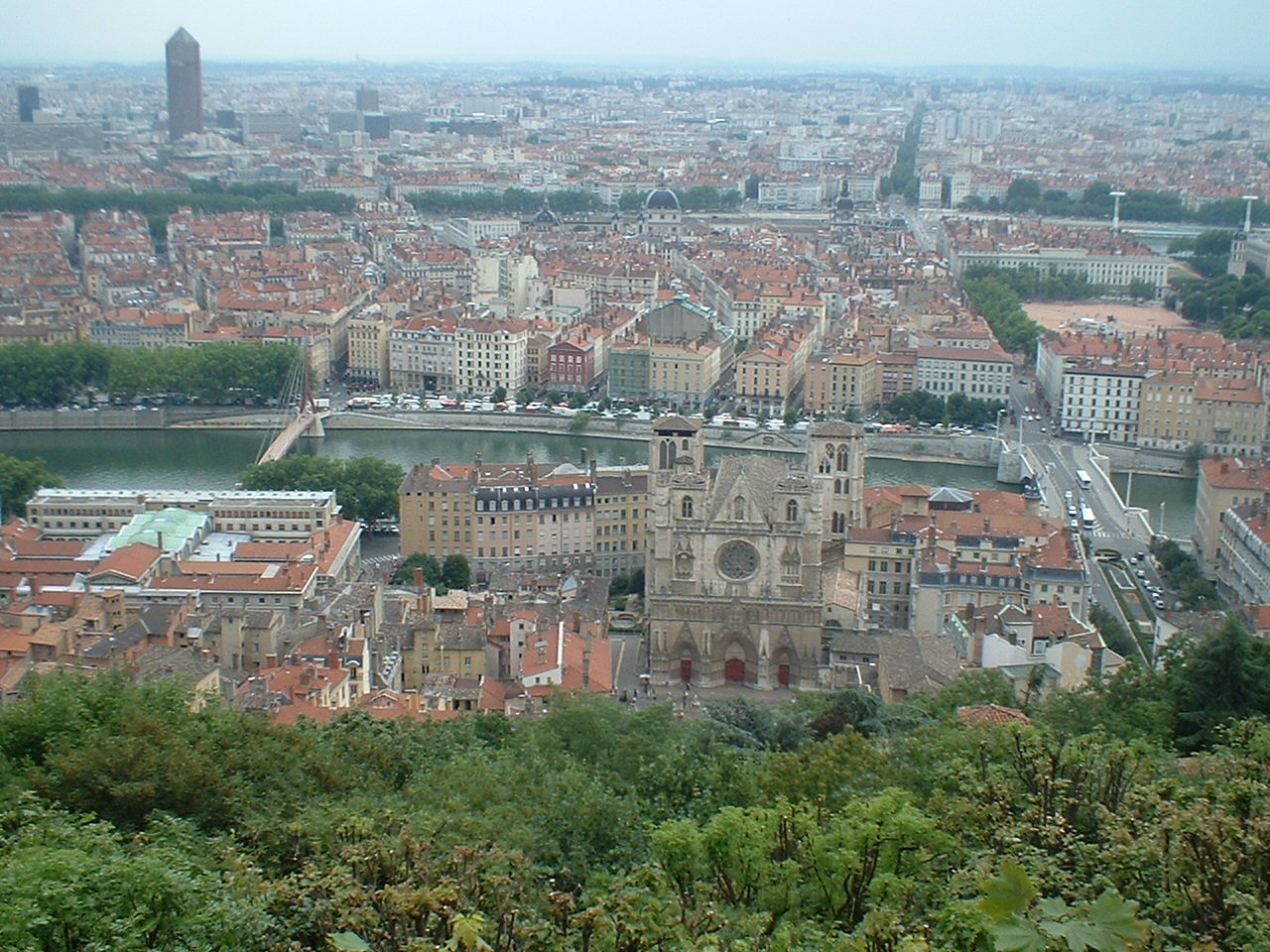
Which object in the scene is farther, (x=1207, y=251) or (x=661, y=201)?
(x=661, y=201)

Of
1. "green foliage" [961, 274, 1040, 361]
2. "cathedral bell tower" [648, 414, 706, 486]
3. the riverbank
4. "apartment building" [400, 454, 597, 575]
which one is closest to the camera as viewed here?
"cathedral bell tower" [648, 414, 706, 486]

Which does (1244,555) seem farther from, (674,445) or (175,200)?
(175,200)

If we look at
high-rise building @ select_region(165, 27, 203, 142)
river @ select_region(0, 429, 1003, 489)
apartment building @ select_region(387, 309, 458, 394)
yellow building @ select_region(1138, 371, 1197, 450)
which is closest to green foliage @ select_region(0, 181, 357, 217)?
high-rise building @ select_region(165, 27, 203, 142)

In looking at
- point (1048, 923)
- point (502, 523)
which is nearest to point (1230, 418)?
point (502, 523)

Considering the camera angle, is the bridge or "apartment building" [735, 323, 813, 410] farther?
"apartment building" [735, 323, 813, 410]

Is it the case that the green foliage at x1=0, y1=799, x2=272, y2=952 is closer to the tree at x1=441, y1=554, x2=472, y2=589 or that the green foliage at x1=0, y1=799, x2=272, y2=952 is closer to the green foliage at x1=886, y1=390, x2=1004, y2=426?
the tree at x1=441, y1=554, x2=472, y2=589
